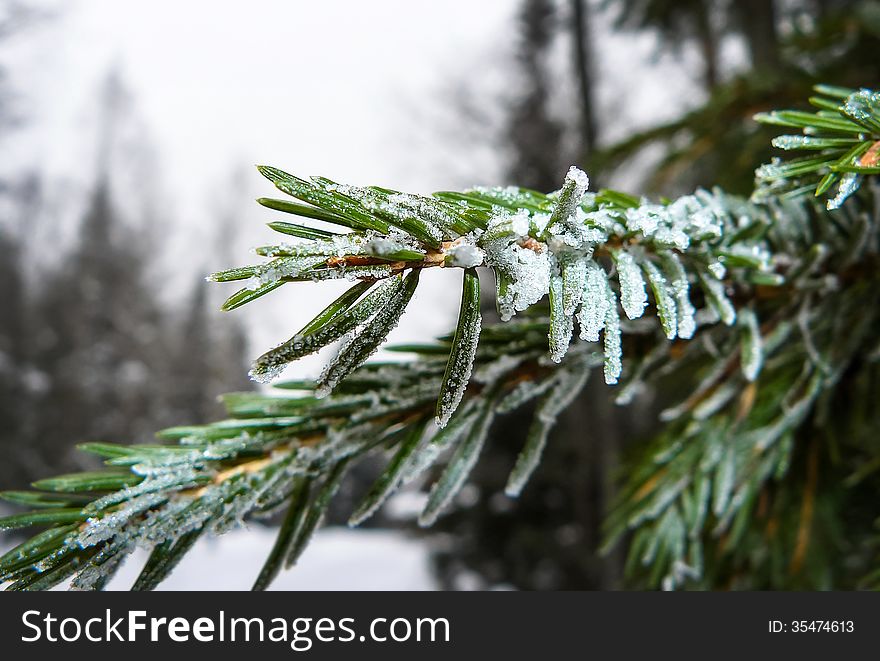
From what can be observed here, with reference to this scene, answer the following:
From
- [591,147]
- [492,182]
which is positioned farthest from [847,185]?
[492,182]

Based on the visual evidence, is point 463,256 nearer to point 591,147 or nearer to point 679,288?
point 679,288

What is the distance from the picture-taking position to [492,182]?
16.8ft

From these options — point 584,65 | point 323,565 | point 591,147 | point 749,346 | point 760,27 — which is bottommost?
point 323,565

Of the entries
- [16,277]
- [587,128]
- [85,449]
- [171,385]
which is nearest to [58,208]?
[16,277]

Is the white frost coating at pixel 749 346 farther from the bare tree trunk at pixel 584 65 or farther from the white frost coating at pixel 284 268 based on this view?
the bare tree trunk at pixel 584 65

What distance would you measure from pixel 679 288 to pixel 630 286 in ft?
0.13

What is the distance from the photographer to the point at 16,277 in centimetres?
832

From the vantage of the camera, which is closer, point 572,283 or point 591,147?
point 572,283

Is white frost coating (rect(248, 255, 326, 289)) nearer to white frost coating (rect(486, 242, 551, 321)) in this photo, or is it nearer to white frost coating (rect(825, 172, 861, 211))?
white frost coating (rect(486, 242, 551, 321))

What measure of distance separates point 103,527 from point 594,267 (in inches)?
8.4

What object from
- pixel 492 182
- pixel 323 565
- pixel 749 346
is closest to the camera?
pixel 749 346

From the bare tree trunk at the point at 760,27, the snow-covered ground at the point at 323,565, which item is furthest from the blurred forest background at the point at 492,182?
the snow-covered ground at the point at 323,565

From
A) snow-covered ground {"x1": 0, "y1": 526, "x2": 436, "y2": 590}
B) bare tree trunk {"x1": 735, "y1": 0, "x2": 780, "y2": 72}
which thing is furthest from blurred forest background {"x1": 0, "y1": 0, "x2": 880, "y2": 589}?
snow-covered ground {"x1": 0, "y1": 526, "x2": 436, "y2": 590}

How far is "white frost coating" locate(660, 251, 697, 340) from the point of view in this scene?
23cm
